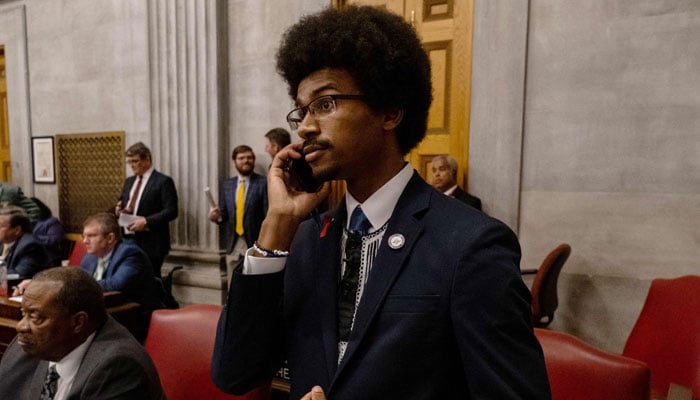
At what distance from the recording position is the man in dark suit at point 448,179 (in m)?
3.38

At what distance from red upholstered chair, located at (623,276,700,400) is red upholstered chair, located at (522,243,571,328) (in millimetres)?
727

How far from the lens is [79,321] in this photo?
69.1 inches

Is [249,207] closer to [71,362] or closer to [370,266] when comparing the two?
[71,362]

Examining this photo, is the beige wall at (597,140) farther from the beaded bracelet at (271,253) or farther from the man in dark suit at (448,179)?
the beaded bracelet at (271,253)

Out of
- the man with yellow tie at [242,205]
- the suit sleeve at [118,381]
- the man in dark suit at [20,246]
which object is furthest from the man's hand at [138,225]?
the suit sleeve at [118,381]

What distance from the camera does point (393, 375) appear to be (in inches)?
32.1

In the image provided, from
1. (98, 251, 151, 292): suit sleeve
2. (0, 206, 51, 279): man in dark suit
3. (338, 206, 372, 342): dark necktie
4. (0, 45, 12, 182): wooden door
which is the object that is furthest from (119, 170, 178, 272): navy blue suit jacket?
(338, 206, 372, 342): dark necktie

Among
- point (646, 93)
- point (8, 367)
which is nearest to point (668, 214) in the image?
point (646, 93)

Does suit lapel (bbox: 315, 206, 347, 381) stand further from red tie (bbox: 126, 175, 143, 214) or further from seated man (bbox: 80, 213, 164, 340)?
red tie (bbox: 126, 175, 143, 214)

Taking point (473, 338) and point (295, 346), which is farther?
point (295, 346)

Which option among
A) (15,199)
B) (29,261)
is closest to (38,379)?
(29,261)

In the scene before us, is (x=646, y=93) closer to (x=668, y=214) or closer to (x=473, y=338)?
(x=668, y=214)

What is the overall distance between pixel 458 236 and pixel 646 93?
9.30 ft

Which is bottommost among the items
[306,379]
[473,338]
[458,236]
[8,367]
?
[8,367]
